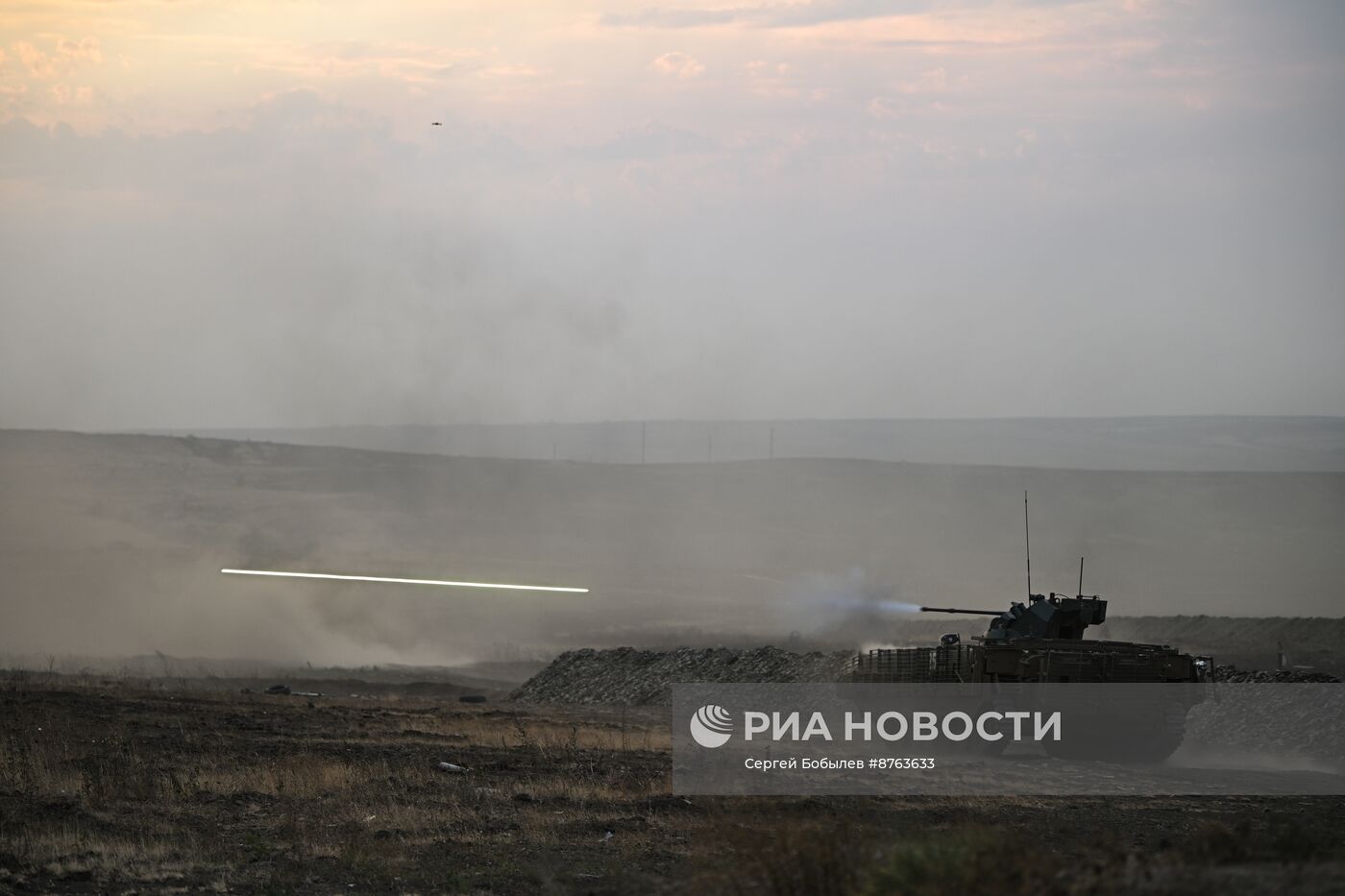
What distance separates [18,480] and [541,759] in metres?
93.5

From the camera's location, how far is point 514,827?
62.5 feet

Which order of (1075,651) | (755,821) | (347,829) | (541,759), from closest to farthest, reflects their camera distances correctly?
(755,821)
(347,829)
(541,759)
(1075,651)

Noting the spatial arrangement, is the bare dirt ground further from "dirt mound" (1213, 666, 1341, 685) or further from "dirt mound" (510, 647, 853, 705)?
"dirt mound" (510, 647, 853, 705)

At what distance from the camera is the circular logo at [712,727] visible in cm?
3034

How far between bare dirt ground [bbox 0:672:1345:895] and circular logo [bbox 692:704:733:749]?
982 mm

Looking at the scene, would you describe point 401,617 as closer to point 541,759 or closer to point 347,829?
point 541,759

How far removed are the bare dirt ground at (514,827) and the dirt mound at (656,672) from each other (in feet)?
59.4

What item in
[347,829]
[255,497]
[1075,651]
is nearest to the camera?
[347,829]

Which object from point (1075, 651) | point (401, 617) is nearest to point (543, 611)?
point (401, 617)

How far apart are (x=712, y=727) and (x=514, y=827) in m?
13.5

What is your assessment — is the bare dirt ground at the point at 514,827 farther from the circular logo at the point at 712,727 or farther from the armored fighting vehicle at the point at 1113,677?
the armored fighting vehicle at the point at 1113,677

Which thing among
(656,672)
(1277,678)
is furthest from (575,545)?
(1277,678)

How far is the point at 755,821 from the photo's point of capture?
1577 centimetres

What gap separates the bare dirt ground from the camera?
11.1 meters
